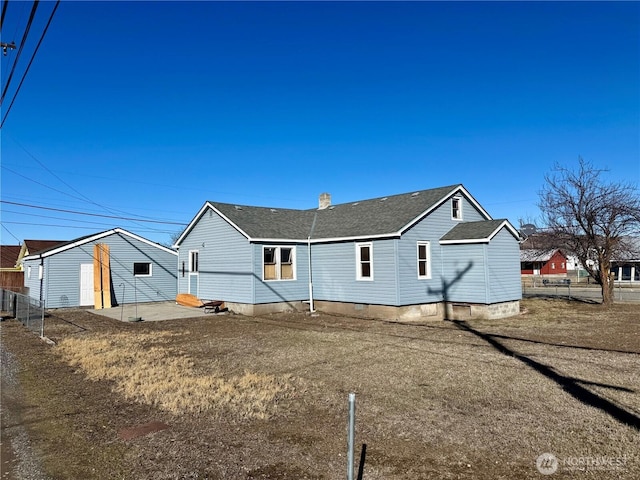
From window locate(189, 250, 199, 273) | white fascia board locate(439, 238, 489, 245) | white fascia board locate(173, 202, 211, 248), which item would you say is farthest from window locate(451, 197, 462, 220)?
window locate(189, 250, 199, 273)

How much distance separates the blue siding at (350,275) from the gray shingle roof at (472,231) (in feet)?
9.90

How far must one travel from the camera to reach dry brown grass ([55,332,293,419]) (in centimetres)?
650

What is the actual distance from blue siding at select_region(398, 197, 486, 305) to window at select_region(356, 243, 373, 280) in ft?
5.19

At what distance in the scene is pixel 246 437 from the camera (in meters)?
5.32

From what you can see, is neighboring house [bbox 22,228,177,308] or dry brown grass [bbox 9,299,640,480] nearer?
dry brown grass [bbox 9,299,640,480]

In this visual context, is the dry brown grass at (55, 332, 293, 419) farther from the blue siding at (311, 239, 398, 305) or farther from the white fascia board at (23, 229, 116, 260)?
the white fascia board at (23, 229, 116, 260)

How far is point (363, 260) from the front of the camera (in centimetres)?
1812

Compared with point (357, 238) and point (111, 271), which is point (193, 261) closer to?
point (111, 271)

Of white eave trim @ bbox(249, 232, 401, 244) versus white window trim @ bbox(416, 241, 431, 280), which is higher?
white eave trim @ bbox(249, 232, 401, 244)

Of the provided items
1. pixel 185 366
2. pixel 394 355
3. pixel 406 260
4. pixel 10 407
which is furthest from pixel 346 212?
pixel 10 407

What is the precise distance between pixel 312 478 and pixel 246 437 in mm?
1371

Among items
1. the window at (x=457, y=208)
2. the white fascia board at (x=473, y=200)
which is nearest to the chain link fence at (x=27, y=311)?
the window at (x=457, y=208)

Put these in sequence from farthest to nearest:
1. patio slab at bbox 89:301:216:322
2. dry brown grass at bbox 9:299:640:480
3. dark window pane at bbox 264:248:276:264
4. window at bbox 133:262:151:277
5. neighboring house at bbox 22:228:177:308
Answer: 1. window at bbox 133:262:151:277
2. neighboring house at bbox 22:228:177:308
3. dark window pane at bbox 264:248:276:264
4. patio slab at bbox 89:301:216:322
5. dry brown grass at bbox 9:299:640:480

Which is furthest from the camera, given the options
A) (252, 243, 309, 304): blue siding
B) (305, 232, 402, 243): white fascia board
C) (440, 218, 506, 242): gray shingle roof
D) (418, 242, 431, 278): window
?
(252, 243, 309, 304): blue siding
